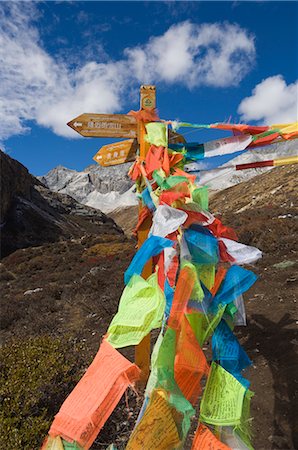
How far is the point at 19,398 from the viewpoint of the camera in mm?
4066

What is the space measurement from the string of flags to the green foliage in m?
2.05

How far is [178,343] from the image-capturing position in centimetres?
196

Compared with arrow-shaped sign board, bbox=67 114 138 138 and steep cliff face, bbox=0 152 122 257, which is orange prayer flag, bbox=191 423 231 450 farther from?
steep cliff face, bbox=0 152 122 257

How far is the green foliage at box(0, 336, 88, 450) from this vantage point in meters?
3.62

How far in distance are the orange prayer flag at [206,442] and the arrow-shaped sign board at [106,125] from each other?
8.60ft

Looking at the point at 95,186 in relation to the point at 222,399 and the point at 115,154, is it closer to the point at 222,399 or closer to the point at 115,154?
the point at 115,154

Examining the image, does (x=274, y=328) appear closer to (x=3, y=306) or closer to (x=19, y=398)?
(x=19, y=398)

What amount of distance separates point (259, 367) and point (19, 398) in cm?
322

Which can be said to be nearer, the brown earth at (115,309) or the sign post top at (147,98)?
the sign post top at (147,98)

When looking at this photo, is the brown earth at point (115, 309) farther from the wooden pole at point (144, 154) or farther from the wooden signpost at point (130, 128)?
the wooden signpost at point (130, 128)

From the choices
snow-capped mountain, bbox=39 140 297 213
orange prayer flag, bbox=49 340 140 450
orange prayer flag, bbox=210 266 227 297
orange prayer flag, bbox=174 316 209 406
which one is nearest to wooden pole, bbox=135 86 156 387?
orange prayer flag, bbox=210 266 227 297

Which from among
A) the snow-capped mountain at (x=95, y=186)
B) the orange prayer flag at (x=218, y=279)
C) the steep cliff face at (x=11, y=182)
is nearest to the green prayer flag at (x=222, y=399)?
the orange prayer flag at (x=218, y=279)

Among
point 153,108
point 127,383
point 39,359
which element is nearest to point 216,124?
point 153,108

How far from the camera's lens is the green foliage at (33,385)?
3.62 metres
